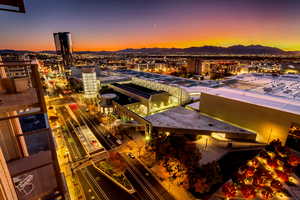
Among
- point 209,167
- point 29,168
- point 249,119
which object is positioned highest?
point 29,168

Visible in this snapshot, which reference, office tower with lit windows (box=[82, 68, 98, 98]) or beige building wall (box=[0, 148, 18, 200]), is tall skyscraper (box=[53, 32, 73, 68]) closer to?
office tower with lit windows (box=[82, 68, 98, 98])

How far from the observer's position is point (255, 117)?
2895cm

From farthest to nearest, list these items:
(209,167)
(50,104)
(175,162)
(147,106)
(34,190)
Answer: (50,104)
(147,106)
(175,162)
(209,167)
(34,190)

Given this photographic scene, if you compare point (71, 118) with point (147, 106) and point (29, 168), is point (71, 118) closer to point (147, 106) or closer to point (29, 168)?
point (147, 106)

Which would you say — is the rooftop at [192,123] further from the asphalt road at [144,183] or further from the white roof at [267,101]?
the asphalt road at [144,183]

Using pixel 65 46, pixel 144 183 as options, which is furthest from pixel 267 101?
pixel 65 46

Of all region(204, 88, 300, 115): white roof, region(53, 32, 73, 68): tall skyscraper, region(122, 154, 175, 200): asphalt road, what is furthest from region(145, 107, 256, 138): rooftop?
region(53, 32, 73, 68): tall skyscraper

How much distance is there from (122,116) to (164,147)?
22.4m

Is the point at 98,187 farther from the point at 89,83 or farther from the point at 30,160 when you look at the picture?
the point at 89,83

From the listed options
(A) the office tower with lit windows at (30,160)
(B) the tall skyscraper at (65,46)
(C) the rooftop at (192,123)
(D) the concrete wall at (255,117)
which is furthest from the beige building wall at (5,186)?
(B) the tall skyscraper at (65,46)

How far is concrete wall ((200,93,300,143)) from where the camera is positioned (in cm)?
2609

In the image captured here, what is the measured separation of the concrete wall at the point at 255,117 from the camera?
26.1 m

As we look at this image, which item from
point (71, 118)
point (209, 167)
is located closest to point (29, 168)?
point (209, 167)

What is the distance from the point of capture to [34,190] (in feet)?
14.0
